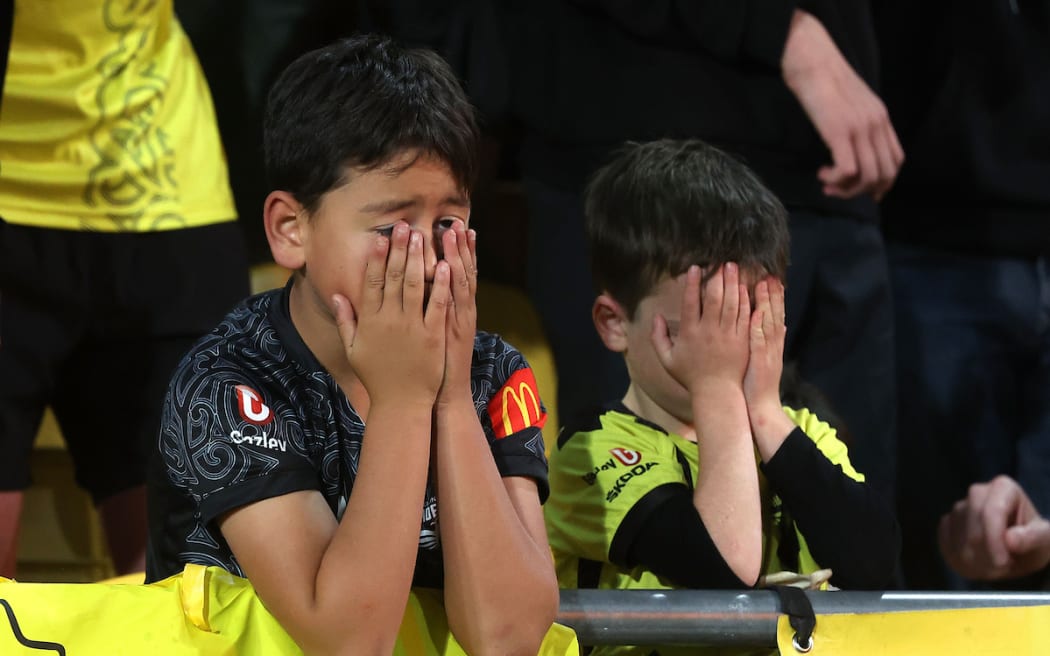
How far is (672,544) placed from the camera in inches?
59.1

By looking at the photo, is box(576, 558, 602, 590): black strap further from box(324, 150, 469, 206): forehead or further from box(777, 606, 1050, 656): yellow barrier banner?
box(324, 150, 469, 206): forehead

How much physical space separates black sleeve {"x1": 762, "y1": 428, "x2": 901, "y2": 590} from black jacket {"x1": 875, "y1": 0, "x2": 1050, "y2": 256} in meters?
1.21

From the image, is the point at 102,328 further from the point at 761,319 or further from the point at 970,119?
the point at 970,119

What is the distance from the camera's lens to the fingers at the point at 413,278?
1229 mm

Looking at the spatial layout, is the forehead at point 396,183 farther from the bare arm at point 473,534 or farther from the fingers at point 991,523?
the fingers at point 991,523

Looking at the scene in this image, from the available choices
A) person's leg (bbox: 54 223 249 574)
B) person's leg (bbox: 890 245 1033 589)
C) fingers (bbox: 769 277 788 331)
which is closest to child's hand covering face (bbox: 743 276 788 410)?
fingers (bbox: 769 277 788 331)

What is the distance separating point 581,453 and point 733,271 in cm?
29

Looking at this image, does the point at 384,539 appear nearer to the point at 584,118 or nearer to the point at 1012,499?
the point at 584,118

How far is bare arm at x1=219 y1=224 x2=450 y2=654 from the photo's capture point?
1177mm

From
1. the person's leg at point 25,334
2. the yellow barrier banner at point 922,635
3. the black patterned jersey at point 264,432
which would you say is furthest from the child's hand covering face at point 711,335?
the person's leg at point 25,334

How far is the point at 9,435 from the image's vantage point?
1787mm

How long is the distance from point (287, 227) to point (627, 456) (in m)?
0.51

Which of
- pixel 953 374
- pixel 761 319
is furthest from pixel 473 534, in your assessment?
pixel 953 374

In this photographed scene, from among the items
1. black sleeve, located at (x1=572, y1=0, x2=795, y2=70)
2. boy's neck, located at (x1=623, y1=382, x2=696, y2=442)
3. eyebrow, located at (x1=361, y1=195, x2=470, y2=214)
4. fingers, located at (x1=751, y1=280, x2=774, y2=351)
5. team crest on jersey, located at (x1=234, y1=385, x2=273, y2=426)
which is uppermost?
black sleeve, located at (x1=572, y1=0, x2=795, y2=70)
